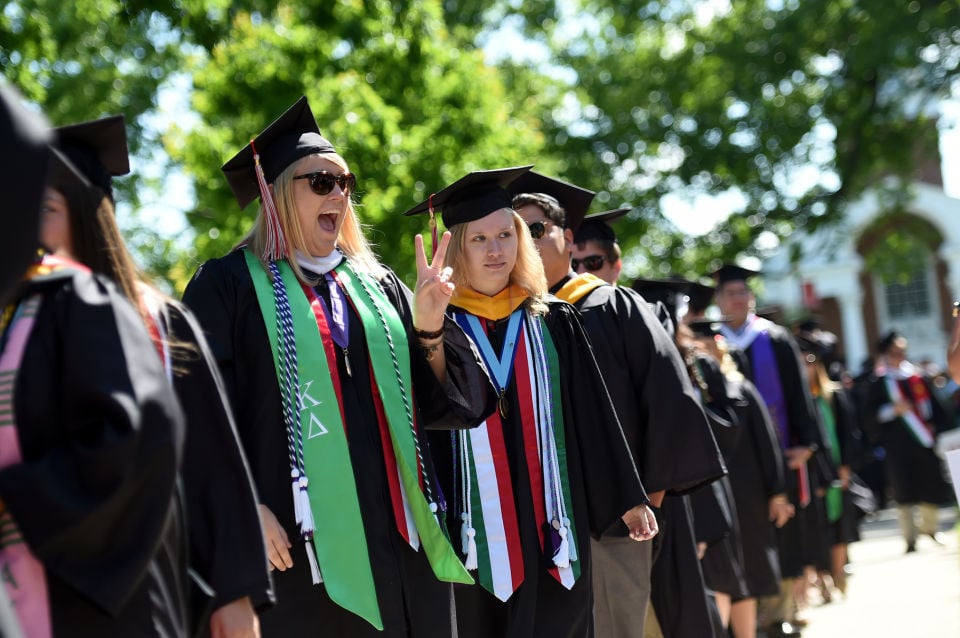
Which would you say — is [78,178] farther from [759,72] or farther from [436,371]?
[759,72]

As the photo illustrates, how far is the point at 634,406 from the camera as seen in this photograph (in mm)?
5738

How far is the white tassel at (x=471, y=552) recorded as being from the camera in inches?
190

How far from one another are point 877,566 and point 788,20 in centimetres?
958

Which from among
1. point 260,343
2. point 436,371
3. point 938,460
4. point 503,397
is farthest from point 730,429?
point 938,460

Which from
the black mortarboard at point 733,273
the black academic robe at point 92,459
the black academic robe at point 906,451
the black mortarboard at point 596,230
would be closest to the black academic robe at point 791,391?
the black mortarboard at point 733,273

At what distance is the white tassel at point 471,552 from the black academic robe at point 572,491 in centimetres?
11

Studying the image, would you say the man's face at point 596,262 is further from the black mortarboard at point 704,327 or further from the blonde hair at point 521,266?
the blonde hair at point 521,266

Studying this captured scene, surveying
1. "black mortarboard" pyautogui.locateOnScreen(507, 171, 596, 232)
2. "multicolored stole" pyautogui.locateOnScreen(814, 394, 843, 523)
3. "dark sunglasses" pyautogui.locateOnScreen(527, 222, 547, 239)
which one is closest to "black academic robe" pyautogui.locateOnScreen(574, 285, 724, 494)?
"dark sunglasses" pyautogui.locateOnScreen(527, 222, 547, 239)

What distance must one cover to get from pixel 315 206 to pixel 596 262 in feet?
9.26

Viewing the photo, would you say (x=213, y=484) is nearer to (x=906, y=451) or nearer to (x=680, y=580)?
(x=680, y=580)

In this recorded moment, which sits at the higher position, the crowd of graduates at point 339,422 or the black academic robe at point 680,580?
the crowd of graduates at point 339,422

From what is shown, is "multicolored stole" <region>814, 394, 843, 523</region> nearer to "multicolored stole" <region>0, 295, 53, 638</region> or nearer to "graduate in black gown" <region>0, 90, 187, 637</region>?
"graduate in black gown" <region>0, 90, 187, 637</region>

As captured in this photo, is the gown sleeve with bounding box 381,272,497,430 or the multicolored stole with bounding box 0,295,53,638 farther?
the gown sleeve with bounding box 381,272,497,430

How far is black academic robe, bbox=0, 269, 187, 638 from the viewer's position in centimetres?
256
